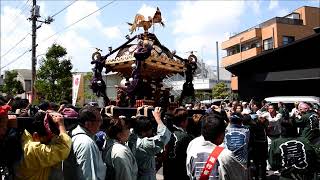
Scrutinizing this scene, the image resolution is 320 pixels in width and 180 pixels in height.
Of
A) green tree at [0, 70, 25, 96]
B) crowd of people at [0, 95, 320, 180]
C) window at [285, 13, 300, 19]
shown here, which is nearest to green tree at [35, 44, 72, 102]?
green tree at [0, 70, 25, 96]

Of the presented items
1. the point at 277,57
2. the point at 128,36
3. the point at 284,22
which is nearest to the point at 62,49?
the point at 277,57

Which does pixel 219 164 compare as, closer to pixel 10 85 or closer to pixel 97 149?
pixel 97 149

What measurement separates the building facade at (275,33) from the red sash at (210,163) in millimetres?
31640

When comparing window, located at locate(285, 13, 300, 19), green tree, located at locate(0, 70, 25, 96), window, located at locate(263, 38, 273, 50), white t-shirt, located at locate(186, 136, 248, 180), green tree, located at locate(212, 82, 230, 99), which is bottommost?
white t-shirt, located at locate(186, 136, 248, 180)

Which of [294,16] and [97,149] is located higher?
[294,16]

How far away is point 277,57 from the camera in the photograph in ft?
41.2

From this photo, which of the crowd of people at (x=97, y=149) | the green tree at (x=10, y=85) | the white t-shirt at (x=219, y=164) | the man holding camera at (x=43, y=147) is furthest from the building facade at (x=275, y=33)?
the man holding camera at (x=43, y=147)

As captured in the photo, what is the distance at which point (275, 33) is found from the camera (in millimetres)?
35562

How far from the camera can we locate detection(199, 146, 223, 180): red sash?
3197 millimetres

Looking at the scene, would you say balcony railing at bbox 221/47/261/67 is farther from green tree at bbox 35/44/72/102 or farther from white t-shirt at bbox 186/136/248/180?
white t-shirt at bbox 186/136/248/180

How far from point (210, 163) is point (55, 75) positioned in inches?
905

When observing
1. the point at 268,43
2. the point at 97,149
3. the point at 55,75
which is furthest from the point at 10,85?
the point at 97,149

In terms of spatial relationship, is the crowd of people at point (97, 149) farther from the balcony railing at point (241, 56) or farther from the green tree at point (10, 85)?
the green tree at point (10, 85)

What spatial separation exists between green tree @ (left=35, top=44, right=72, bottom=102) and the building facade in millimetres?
17216
